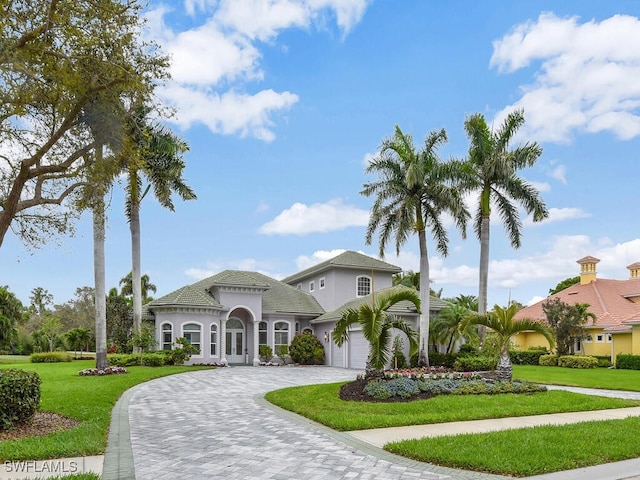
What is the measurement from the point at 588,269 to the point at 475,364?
23903 millimetres

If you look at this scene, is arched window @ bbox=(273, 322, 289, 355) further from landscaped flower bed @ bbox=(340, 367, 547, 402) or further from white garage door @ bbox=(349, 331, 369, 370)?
landscaped flower bed @ bbox=(340, 367, 547, 402)

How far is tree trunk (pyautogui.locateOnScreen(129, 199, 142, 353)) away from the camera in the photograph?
2823cm

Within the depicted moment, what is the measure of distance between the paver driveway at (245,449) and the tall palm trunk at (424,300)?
12.5 meters

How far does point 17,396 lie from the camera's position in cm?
912

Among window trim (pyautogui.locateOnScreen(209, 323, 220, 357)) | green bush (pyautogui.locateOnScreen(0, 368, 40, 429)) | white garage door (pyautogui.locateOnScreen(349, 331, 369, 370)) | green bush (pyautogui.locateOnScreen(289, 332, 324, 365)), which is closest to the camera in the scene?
green bush (pyautogui.locateOnScreen(0, 368, 40, 429))

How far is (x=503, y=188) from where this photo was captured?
2812cm

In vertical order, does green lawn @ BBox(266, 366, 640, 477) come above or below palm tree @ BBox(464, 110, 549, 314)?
below

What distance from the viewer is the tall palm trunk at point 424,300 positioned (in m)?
24.2

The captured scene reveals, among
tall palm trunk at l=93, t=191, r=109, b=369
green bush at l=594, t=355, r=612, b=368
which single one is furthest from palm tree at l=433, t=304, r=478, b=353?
tall palm trunk at l=93, t=191, r=109, b=369

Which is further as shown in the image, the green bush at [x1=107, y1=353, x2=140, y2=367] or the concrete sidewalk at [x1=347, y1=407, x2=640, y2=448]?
the green bush at [x1=107, y1=353, x2=140, y2=367]

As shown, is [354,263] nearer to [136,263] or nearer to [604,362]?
[136,263]

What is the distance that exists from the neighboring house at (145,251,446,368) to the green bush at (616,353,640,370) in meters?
10.6

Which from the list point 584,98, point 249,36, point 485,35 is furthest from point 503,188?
point 249,36

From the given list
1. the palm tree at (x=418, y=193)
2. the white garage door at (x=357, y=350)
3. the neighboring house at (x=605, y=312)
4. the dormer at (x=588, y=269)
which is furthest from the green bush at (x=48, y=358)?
the dormer at (x=588, y=269)
